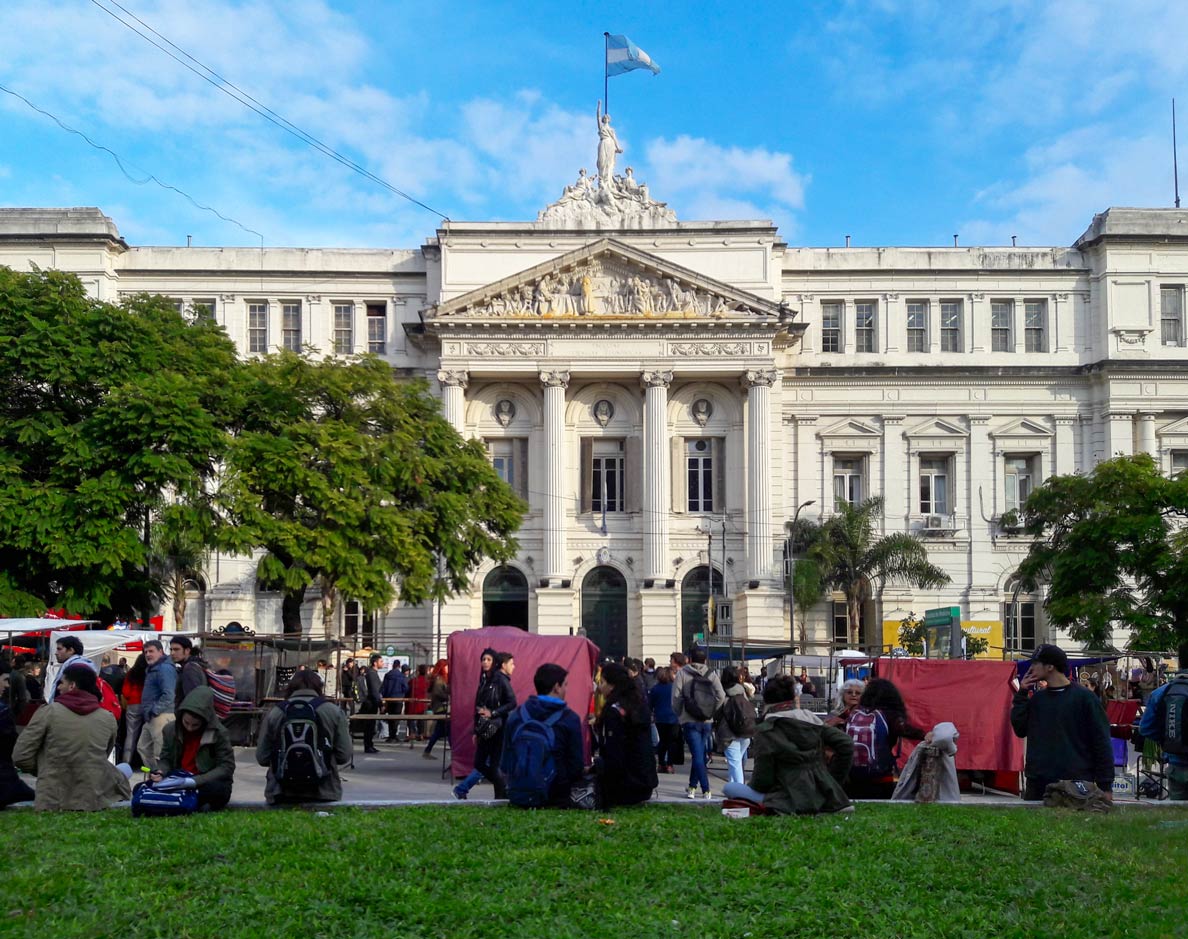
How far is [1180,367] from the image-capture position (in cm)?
4944

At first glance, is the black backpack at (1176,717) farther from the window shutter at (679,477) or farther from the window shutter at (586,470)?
the window shutter at (586,470)

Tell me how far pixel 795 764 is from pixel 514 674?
828 cm

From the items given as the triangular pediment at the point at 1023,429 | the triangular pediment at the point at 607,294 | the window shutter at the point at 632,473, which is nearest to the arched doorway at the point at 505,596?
the window shutter at the point at 632,473

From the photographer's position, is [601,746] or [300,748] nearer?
[300,748]

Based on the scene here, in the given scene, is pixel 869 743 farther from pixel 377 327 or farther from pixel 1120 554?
pixel 377 327

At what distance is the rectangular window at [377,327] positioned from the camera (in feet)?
165

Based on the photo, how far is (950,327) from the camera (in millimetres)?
51312

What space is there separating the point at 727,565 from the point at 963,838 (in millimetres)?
36976

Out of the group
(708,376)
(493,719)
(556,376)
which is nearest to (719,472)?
(708,376)

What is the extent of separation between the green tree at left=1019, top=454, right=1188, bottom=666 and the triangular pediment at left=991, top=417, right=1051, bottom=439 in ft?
37.1

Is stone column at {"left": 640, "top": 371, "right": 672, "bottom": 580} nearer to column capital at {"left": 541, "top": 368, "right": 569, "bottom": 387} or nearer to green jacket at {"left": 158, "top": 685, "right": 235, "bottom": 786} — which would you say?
column capital at {"left": 541, "top": 368, "right": 569, "bottom": 387}

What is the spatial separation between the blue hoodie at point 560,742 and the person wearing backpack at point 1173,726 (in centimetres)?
600

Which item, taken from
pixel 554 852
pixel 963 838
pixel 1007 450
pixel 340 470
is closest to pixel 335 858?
pixel 554 852

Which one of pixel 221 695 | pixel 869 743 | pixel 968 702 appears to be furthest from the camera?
pixel 968 702
